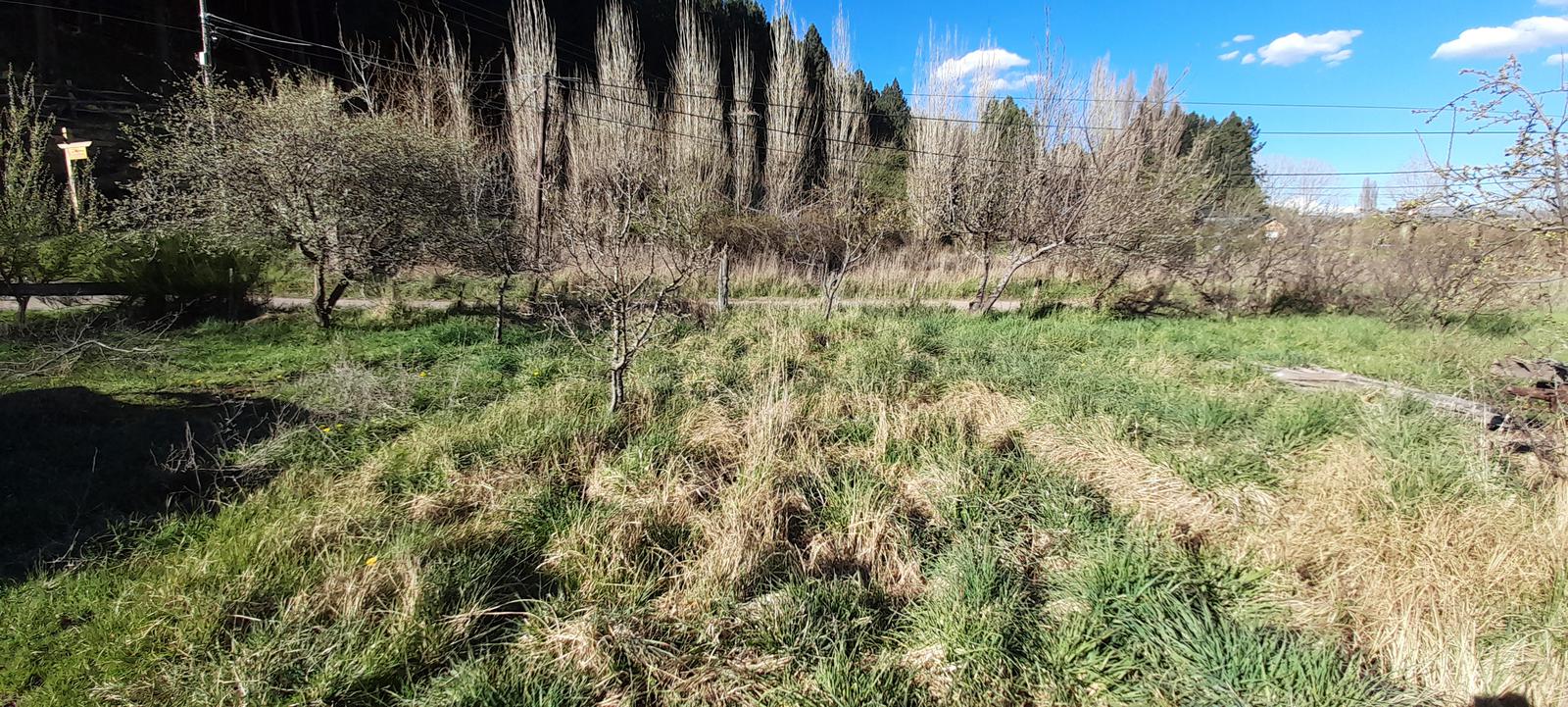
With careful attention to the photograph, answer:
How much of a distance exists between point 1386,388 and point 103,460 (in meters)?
9.61

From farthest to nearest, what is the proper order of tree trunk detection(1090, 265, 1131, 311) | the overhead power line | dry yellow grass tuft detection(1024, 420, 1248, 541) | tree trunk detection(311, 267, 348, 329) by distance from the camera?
the overhead power line → tree trunk detection(1090, 265, 1131, 311) → tree trunk detection(311, 267, 348, 329) → dry yellow grass tuft detection(1024, 420, 1248, 541)

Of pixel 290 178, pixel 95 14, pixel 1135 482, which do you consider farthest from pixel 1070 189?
pixel 95 14

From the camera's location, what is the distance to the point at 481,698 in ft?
6.55

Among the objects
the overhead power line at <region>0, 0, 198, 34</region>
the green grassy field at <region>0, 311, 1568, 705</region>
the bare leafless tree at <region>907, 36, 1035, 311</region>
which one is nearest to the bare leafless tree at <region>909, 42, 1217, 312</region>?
the bare leafless tree at <region>907, 36, 1035, 311</region>

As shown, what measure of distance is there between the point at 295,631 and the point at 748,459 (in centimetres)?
224

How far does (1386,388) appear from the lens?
526 cm

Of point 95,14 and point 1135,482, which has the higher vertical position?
point 95,14

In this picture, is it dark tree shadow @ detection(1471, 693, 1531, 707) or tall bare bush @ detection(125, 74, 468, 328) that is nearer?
dark tree shadow @ detection(1471, 693, 1531, 707)

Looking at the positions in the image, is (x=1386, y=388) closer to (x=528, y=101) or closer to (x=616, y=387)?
(x=616, y=387)

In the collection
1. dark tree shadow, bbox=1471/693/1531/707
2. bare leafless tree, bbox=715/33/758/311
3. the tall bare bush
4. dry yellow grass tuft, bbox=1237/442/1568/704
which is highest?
bare leafless tree, bbox=715/33/758/311

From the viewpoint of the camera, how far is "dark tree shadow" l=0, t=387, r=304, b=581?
2824 millimetres

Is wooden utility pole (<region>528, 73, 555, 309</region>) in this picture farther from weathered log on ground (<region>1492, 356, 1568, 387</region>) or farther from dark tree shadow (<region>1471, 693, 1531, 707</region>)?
weathered log on ground (<region>1492, 356, 1568, 387</region>)

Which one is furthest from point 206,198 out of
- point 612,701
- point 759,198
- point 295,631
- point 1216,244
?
point 1216,244

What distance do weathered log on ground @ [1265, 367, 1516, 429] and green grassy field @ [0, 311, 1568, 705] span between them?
48 centimetres
